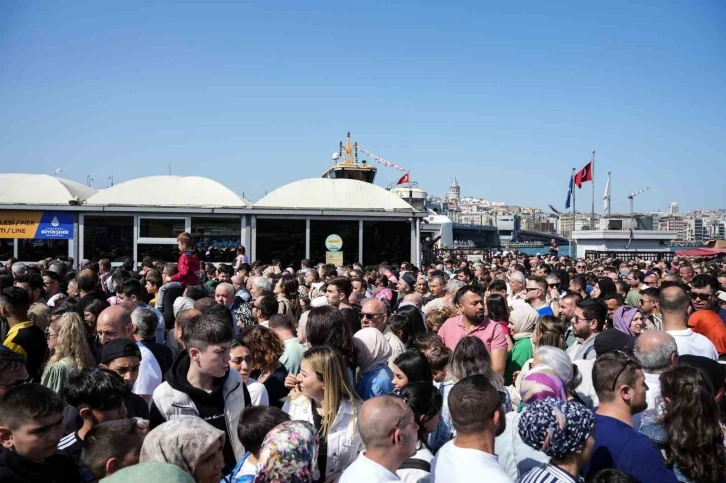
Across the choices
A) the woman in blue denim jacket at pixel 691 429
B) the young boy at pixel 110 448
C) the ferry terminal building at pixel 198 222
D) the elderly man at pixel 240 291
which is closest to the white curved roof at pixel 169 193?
the ferry terminal building at pixel 198 222

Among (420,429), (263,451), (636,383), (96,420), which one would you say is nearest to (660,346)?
(636,383)

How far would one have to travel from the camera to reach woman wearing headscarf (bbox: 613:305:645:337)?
6.58 metres

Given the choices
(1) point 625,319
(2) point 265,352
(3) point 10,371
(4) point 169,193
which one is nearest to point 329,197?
(4) point 169,193

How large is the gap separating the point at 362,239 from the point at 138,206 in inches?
256

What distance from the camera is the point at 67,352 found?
4660 millimetres

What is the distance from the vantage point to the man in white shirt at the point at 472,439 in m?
2.91

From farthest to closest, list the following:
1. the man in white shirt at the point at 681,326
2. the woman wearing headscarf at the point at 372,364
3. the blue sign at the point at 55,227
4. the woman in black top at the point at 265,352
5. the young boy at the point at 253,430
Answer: the blue sign at the point at 55,227
the man in white shirt at the point at 681,326
the woman in black top at the point at 265,352
the woman wearing headscarf at the point at 372,364
the young boy at the point at 253,430

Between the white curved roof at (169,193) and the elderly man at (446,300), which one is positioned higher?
the white curved roof at (169,193)

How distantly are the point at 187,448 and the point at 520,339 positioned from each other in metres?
4.48

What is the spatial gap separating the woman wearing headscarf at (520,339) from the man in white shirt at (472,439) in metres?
3.24

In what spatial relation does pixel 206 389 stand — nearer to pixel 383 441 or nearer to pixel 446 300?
pixel 383 441

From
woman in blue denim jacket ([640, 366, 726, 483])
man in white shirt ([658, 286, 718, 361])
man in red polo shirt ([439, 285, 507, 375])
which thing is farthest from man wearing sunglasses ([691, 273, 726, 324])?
woman in blue denim jacket ([640, 366, 726, 483])

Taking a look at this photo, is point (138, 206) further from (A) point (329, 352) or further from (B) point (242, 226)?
(A) point (329, 352)

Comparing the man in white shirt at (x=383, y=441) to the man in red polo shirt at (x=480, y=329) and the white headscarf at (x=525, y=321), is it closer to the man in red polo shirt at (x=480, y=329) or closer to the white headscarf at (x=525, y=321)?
the man in red polo shirt at (x=480, y=329)
